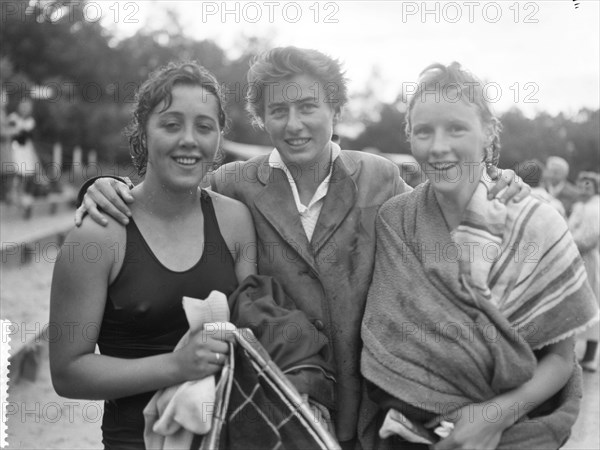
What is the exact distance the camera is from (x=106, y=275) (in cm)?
219

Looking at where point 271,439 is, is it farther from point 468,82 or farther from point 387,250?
point 468,82

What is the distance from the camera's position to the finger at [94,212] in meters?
2.26

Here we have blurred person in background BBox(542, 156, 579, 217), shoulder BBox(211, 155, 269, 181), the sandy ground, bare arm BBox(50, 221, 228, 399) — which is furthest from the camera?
blurred person in background BBox(542, 156, 579, 217)

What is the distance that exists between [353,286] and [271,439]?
0.74 m

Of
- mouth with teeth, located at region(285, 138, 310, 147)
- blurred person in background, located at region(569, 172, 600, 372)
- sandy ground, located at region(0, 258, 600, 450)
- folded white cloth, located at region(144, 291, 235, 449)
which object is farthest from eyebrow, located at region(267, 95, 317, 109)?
blurred person in background, located at region(569, 172, 600, 372)

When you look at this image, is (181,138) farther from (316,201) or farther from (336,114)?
(336,114)

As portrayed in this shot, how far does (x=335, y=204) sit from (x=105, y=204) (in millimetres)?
900

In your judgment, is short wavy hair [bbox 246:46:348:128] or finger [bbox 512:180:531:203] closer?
finger [bbox 512:180:531:203]

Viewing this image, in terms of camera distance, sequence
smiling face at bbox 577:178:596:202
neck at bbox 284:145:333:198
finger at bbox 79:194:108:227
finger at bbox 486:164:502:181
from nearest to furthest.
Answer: finger at bbox 79:194:108:227, finger at bbox 486:164:502:181, neck at bbox 284:145:333:198, smiling face at bbox 577:178:596:202

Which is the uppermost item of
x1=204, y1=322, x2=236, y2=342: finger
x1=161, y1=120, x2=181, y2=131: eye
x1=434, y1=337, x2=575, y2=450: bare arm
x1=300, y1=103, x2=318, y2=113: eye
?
x1=300, y1=103, x2=318, y2=113: eye

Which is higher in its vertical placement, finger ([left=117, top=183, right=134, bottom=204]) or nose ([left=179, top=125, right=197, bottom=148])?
nose ([left=179, top=125, right=197, bottom=148])

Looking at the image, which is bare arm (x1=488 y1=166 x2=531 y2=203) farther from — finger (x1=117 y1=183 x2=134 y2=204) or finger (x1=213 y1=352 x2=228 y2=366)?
finger (x1=117 y1=183 x2=134 y2=204)

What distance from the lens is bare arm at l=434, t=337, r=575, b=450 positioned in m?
2.09

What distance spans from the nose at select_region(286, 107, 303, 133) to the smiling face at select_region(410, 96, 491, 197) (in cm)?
51
